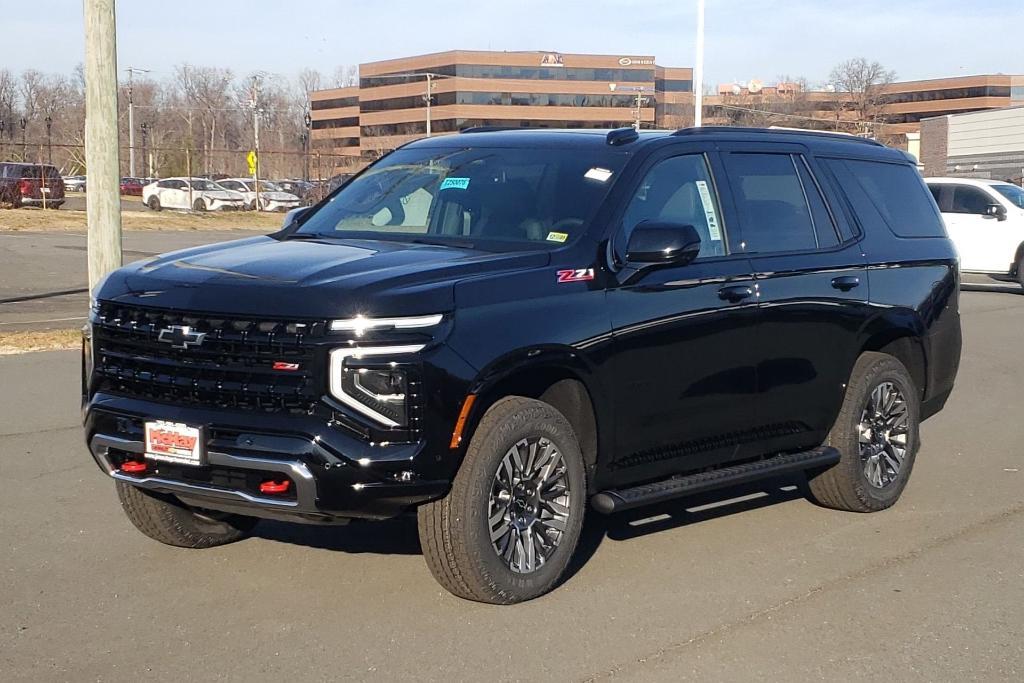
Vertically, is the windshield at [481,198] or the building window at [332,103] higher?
the building window at [332,103]

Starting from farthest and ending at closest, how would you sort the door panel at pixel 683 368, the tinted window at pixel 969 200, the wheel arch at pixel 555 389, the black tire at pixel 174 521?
the tinted window at pixel 969 200
the black tire at pixel 174 521
the door panel at pixel 683 368
the wheel arch at pixel 555 389

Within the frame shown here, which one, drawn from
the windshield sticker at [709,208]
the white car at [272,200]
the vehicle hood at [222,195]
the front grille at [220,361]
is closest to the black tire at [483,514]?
the front grille at [220,361]

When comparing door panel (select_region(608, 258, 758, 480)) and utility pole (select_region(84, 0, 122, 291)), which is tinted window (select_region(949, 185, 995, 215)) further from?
door panel (select_region(608, 258, 758, 480))

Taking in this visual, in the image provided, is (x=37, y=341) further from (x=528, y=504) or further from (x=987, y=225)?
(x=987, y=225)

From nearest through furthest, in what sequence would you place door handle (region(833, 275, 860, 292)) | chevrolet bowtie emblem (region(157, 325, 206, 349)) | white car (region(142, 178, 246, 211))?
chevrolet bowtie emblem (region(157, 325, 206, 349)) → door handle (region(833, 275, 860, 292)) → white car (region(142, 178, 246, 211))

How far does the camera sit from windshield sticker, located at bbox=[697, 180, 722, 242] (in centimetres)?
645

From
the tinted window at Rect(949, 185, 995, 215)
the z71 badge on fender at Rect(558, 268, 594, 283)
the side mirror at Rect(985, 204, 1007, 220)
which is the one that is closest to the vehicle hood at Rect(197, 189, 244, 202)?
the tinted window at Rect(949, 185, 995, 215)

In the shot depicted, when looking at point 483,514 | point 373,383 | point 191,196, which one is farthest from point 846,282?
point 191,196

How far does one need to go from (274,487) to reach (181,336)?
Answer: 0.69 metres

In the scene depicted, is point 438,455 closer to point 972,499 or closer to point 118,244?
point 972,499

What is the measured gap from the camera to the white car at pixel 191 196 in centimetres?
5459

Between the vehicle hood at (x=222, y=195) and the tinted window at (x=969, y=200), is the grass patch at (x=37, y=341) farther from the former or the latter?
the vehicle hood at (x=222, y=195)

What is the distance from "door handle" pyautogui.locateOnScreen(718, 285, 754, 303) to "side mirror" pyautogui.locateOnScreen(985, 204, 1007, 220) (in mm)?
18982

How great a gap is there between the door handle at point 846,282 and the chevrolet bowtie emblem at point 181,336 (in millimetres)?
3453
